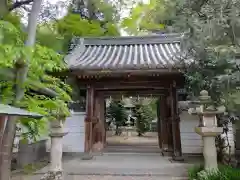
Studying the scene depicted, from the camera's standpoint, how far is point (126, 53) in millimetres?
9953

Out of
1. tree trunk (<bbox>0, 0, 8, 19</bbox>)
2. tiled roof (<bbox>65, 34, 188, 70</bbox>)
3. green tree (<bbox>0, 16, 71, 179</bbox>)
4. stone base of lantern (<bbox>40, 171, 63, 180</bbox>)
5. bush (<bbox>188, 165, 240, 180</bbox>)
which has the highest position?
tiled roof (<bbox>65, 34, 188, 70</bbox>)

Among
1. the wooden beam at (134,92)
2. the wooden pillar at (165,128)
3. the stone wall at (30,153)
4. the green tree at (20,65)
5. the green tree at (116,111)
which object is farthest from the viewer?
the green tree at (116,111)

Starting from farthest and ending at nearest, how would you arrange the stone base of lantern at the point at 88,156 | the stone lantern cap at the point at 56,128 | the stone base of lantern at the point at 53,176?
1. the stone base of lantern at the point at 88,156
2. the stone lantern cap at the point at 56,128
3. the stone base of lantern at the point at 53,176

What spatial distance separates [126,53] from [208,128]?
5.46 m

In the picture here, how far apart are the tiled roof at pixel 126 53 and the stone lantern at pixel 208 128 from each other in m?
1.85

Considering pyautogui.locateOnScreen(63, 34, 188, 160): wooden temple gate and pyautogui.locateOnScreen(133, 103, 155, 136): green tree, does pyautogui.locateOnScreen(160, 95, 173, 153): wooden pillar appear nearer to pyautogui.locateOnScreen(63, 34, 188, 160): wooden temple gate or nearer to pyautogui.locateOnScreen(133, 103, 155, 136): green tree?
pyautogui.locateOnScreen(63, 34, 188, 160): wooden temple gate

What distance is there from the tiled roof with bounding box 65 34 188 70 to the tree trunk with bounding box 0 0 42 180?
13.1ft

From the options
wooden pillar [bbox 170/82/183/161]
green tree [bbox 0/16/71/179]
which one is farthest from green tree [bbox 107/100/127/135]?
green tree [bbox 0/16/71/179]

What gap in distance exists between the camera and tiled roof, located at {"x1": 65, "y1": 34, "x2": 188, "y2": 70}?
7.64 metres

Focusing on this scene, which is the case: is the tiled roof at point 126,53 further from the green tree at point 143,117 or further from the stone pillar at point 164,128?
the green tree at point 143,117

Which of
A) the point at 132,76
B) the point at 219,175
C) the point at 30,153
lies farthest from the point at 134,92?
the point at 219,175

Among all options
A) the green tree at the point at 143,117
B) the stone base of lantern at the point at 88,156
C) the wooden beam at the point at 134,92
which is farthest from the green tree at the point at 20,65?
the green tree at the point at 143,117

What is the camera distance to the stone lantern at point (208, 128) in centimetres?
514

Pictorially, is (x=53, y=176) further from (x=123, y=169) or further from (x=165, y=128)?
(x=165, y=128)
